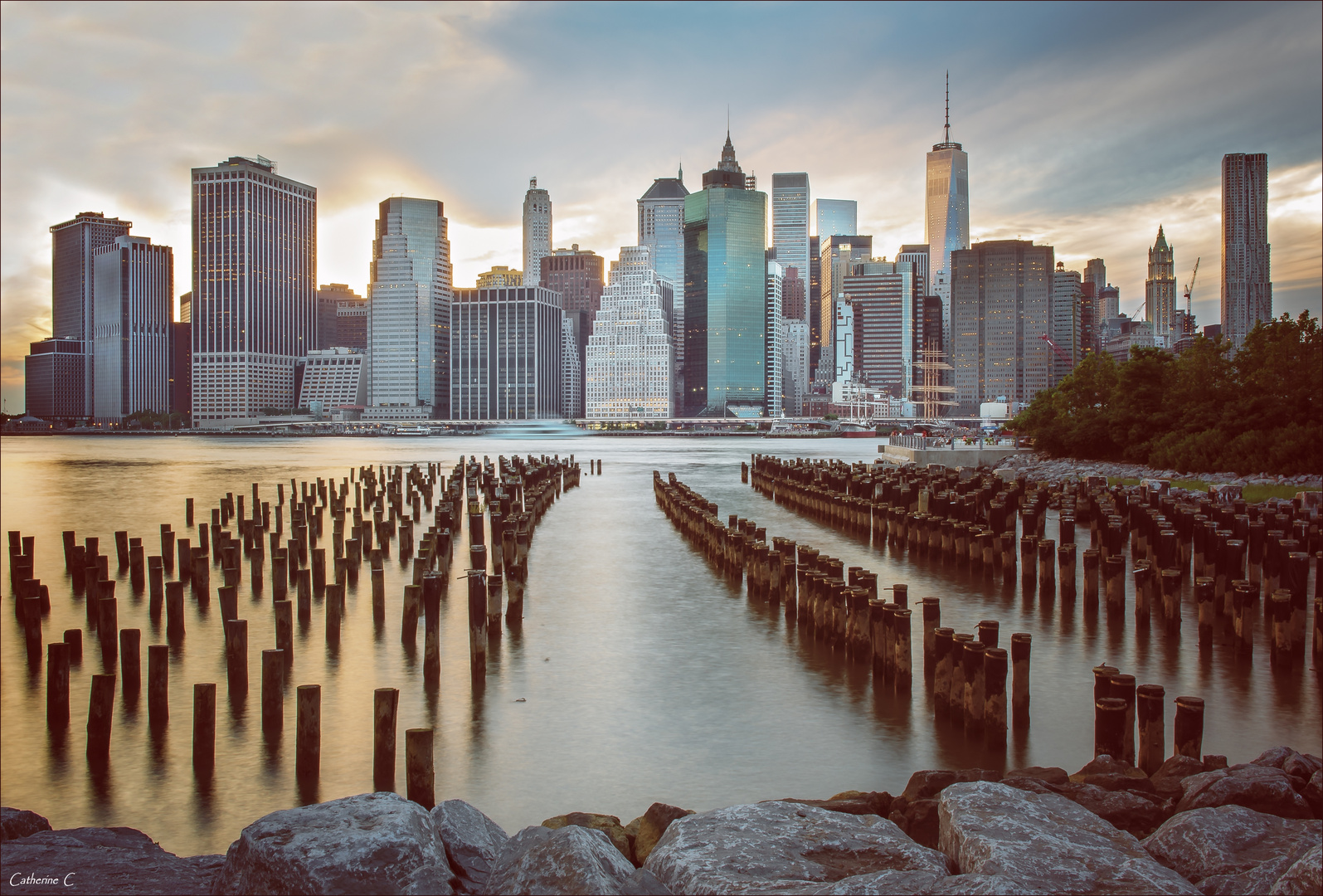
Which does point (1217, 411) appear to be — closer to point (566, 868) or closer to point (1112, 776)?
point (1112, 776)

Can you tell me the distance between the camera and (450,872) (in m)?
6.04

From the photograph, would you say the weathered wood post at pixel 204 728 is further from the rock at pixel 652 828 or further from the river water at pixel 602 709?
the rock at pixel 652 828

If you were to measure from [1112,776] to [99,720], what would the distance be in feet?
37.3

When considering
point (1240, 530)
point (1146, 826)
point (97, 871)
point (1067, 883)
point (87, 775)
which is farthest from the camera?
point (1240, 530)

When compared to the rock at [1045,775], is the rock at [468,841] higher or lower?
higher

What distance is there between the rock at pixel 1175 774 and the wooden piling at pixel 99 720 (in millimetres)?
11609

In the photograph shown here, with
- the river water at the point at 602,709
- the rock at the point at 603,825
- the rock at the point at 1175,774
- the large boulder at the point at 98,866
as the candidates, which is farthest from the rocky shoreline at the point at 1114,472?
the large boulder at the point at 98,866

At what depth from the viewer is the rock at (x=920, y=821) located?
7.39 m

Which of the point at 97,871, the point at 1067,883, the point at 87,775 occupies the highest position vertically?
the point at 1067,883

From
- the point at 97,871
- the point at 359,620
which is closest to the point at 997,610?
the point at 359,620

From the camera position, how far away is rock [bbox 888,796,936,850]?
7395 mm

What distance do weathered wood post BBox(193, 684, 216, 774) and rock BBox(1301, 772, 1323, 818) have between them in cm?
1121

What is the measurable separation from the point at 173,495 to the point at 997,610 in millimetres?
44653

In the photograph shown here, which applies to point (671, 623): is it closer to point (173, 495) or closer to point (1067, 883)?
point (1067, 883)
